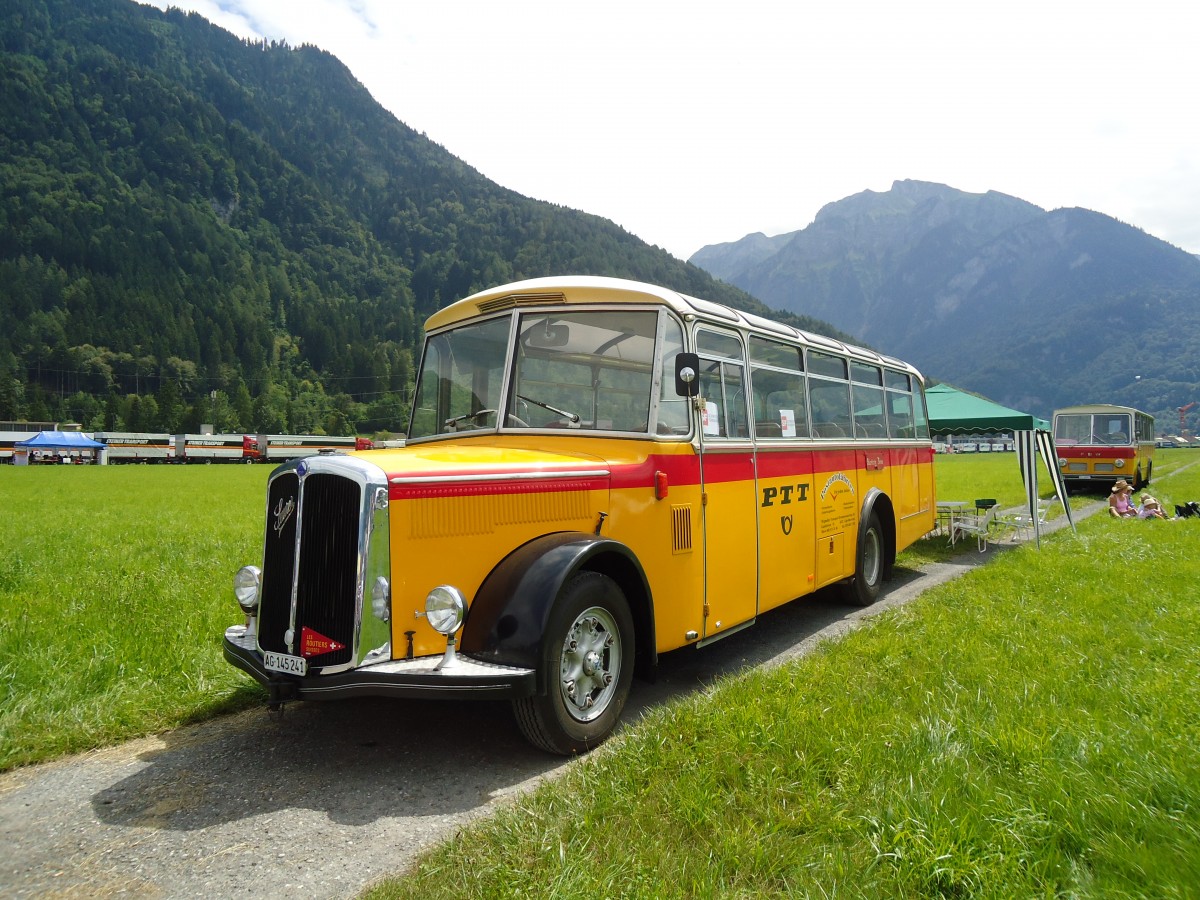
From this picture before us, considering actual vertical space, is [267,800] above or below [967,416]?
below

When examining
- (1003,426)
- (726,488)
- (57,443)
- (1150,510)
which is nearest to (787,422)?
(726,488)

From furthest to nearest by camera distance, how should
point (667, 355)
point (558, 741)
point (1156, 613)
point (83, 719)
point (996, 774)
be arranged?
point (1156, 613) < point (667, 355) < point (83, 719) < point (558, 741) < point (996, 774)

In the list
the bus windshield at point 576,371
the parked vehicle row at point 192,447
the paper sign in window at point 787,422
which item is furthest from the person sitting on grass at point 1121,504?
the parked vehicle row at point 192,447

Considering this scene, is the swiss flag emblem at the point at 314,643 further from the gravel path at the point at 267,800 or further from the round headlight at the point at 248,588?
the gravel path at the point at 267,800

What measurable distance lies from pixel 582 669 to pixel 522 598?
2.18 feet

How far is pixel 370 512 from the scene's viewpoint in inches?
149

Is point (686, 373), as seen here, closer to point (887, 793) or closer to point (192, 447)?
point (887, 793)

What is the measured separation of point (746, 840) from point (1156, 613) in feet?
17.6

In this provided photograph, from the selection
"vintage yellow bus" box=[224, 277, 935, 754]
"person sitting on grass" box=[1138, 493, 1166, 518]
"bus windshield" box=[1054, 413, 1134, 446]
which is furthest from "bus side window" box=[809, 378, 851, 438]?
"bus windshield" box=[1054, 413, 1134, 446]

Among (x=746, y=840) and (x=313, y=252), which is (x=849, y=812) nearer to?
(x=746, y=840)

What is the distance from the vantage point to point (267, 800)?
12.2 ft

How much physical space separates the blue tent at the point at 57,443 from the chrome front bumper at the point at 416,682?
7900 centimetres

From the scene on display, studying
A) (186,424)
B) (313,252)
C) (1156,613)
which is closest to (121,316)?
(186,424)

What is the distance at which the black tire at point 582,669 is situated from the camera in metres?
3.98
